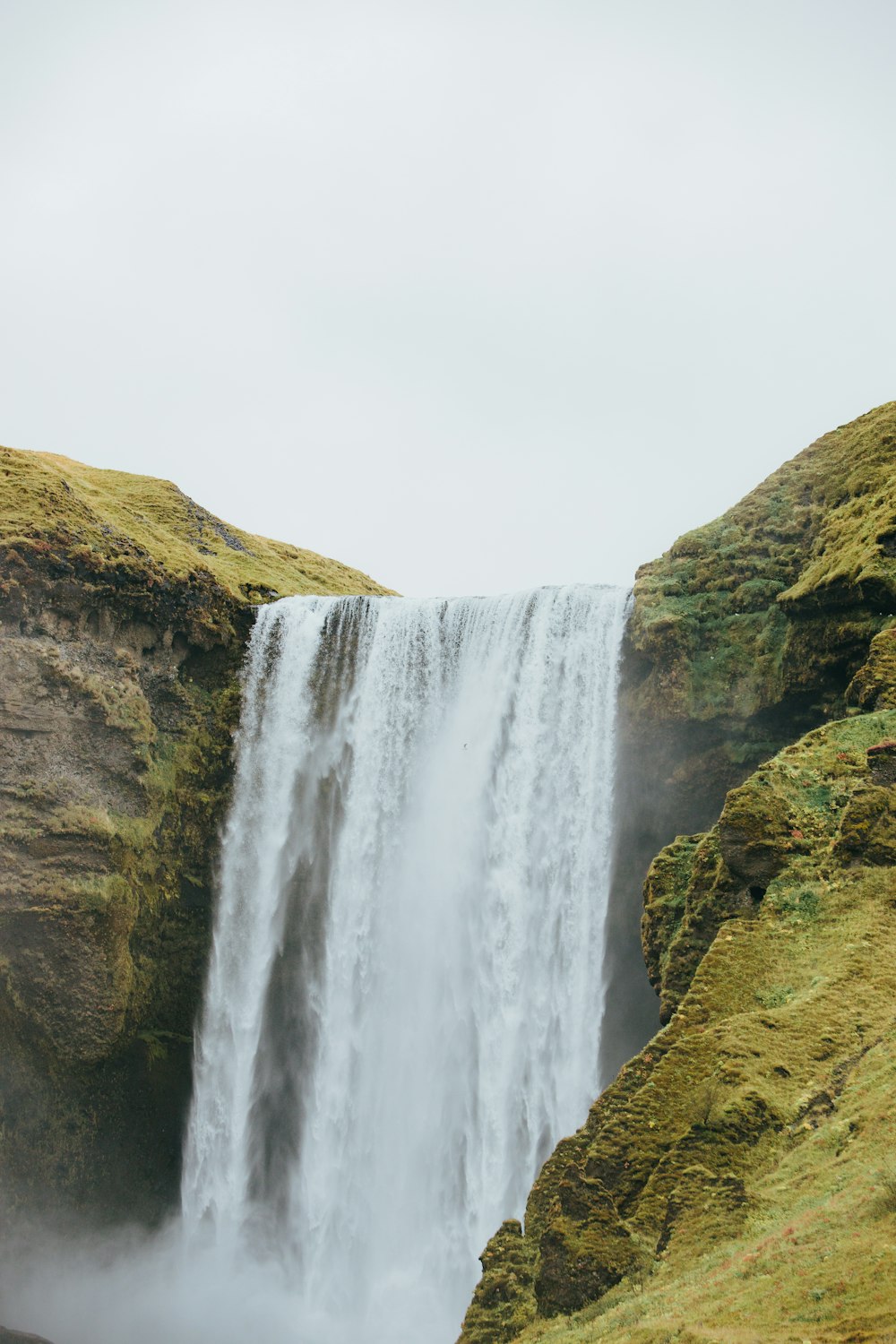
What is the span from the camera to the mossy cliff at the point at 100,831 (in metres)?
27.6

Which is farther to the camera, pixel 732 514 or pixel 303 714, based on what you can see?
pixel 303 714

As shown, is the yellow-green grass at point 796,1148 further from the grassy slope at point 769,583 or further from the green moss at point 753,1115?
the grassy slope at point 769,583

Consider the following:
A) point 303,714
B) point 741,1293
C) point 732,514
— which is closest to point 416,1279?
point 303,714

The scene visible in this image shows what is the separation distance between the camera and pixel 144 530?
35812mm

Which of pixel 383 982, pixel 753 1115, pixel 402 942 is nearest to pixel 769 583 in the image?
pixel 402 942

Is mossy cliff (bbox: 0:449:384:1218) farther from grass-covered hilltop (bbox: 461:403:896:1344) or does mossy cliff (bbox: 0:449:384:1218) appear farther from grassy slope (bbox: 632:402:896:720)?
grass-covered hilltop (bbox: 461:403:896:1344)

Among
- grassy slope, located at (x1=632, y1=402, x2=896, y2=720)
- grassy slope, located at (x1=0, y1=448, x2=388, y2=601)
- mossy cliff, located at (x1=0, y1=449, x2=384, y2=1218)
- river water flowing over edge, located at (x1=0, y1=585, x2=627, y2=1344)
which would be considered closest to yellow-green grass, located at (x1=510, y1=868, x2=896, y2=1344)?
grassy slope, located at (x1=632, y1=402, x2=896, y2=720)

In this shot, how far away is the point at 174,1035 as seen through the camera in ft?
99.7

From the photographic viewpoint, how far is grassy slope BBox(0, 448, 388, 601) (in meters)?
30.0

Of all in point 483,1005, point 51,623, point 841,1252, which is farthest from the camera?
point 51,623

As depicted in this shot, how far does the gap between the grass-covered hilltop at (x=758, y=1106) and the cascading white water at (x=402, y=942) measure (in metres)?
8.77

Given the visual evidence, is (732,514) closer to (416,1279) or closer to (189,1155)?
(416,1279)

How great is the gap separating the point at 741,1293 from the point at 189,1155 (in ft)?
81.6

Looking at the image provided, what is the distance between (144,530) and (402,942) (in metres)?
17.1
